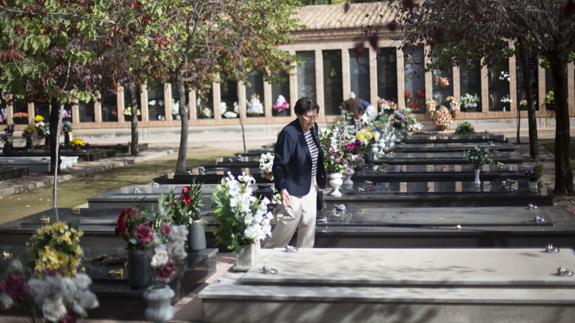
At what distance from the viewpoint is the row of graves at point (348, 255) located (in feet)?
23.4

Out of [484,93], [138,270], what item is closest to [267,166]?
[138,270]

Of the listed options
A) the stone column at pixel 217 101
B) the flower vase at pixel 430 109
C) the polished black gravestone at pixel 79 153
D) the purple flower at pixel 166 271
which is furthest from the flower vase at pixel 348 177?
the stone column at pixel 217 101

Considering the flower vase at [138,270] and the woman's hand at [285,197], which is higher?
the woman's hand at [285,197]

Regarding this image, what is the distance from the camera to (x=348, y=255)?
8.84 meters

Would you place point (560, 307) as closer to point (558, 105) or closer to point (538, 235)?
point (538, 235)

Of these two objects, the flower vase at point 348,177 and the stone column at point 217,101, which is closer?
the flower vase at point 348,177

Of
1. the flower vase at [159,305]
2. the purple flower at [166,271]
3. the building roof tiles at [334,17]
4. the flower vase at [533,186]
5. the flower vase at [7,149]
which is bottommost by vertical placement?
the flower vase at [159,305]

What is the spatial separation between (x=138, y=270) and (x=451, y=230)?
3.92m

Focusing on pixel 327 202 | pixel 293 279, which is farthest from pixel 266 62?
pixel 293 279

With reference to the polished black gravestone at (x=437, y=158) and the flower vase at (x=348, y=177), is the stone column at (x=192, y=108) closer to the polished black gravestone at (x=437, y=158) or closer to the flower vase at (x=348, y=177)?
the polished black gravestone at (x=437, y=158)

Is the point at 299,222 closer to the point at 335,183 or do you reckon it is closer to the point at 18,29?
the point at 335,183

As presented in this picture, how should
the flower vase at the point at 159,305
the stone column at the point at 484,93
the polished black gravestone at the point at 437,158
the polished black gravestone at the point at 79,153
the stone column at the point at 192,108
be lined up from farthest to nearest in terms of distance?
the stone column at the point at 192,108 → the stone column at the point at 484,93 → the polished black gravestone at the point at 79,153 → the polished black gravestone at the point at 437,158 → the flower vase at the point at 159,305

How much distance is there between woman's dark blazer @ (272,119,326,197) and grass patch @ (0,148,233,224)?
7.88 m

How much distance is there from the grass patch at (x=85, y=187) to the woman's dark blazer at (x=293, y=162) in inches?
310
